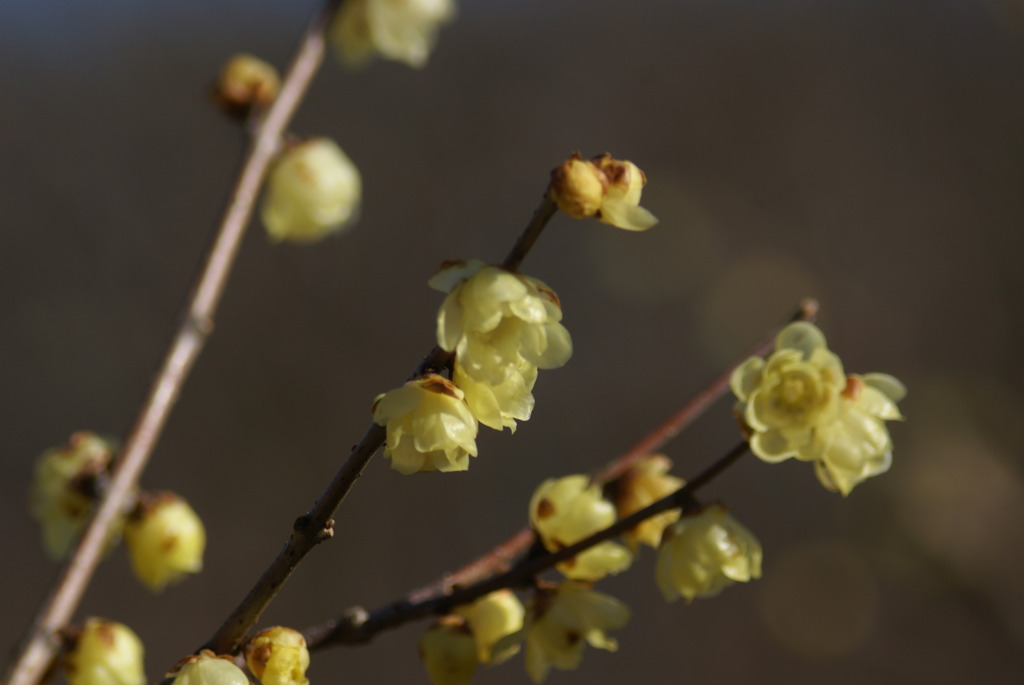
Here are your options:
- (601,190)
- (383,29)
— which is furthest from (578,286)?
(601,190)

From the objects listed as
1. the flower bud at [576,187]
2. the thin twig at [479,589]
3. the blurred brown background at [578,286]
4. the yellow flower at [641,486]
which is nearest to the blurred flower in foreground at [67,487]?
the thin twig at [479,589]

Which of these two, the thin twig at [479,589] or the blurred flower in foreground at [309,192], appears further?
the blurred flower in foreground at [309,192]

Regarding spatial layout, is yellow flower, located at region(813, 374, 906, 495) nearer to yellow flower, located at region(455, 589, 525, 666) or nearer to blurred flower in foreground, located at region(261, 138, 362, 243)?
yellow flower, located at region(455, 589, 525, 666)

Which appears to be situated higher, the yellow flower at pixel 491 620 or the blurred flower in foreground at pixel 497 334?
the blurred flower in foreground at pixel 497 334

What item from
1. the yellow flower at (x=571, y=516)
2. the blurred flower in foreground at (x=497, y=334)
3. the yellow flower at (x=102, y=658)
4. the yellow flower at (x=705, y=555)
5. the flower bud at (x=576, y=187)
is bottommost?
the yellow flower at (x=102, y=658)

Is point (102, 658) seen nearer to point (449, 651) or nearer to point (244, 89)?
point (449, 651)

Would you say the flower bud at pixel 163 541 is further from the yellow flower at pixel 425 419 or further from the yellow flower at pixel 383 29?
the yellow flower at pixel 383 29

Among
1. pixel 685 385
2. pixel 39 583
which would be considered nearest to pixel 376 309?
pixel 685 385
